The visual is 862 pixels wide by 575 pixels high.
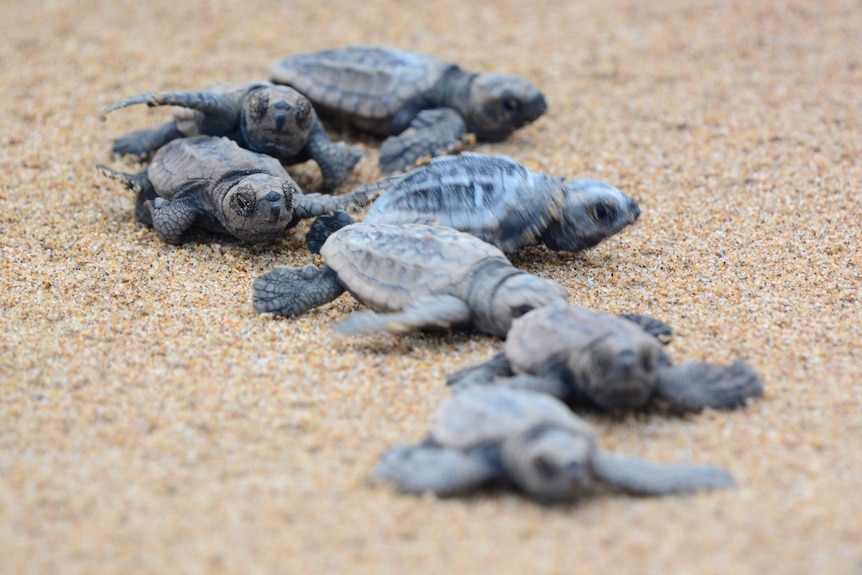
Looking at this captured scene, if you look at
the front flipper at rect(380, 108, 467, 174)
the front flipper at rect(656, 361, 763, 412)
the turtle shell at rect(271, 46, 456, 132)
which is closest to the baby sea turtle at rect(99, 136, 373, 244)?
the front flipper at rect(380, 108, 467, 174)

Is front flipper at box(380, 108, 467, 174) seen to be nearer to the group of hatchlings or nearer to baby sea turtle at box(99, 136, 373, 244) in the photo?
the group of hatchlings

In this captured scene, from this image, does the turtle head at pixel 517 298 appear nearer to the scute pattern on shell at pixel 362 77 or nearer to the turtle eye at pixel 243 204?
the turtle eye at pixel 243 204

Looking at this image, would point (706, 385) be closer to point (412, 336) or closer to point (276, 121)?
point (412, 336)

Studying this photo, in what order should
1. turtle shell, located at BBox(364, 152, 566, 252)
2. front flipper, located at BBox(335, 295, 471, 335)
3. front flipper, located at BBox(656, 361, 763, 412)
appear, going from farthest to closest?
turtle shell, located at BBox(364, 152, 566, 252) < front flipper, located at BBox(335, 295, 471, 335) < front flipper, located at BBox(656, 361, 763, 412)

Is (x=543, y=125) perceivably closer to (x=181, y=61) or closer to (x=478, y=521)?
(x=181, y=61)

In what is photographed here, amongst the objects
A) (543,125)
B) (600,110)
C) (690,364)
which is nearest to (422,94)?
(543,125)

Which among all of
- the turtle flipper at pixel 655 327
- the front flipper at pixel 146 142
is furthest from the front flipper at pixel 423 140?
the turtle flipper at pixel 655 327
